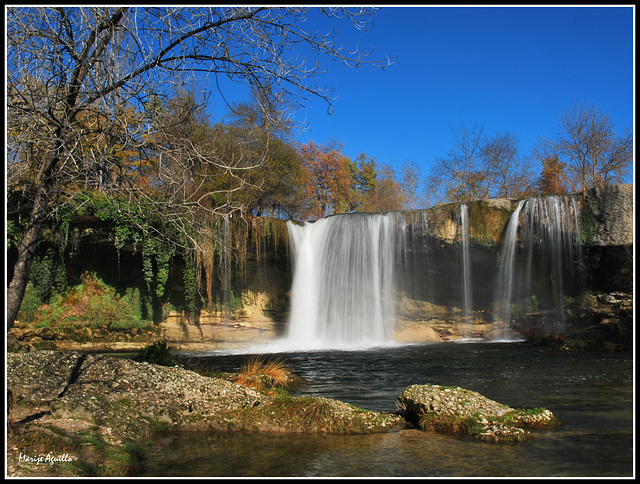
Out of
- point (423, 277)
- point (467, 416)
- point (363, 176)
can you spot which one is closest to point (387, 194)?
point (363, 176)

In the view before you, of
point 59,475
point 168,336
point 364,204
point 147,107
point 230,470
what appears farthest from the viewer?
point 364,204

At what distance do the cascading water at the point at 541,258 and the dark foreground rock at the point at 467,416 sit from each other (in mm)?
14202

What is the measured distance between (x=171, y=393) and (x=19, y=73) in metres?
4.32

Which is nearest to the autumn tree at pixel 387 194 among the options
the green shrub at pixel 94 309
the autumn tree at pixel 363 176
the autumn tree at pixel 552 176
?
the autumn tree at pixel 363 176

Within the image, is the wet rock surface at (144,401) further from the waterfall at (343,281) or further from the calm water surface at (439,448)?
the waterfall at (343,281)

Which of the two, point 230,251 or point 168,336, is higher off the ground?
point 230,251

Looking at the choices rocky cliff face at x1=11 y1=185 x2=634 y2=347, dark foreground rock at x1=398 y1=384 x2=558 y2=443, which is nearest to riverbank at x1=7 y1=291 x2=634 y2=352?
rocky cliff face at x1=11 y1=185 x2=634 y2=347

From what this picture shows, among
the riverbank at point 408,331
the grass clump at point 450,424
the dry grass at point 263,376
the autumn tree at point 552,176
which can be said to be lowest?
the riverbank at point 408,331

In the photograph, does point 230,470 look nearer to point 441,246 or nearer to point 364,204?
point 441,246

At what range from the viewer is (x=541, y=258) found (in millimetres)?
19812

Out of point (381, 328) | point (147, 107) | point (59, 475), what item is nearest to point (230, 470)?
point (59, 475)

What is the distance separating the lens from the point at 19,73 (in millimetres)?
5422

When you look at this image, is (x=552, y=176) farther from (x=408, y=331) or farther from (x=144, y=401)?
(x=144, y=401)

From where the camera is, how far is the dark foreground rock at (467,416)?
229 inches
